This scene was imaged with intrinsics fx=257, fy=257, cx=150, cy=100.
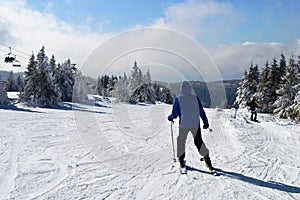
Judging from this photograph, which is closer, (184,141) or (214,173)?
(214,173)

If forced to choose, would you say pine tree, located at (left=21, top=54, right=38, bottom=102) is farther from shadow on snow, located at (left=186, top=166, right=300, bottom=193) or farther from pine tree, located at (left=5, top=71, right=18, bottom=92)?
pine tree, located at (left=5, top=71, right=18, bottom=92)

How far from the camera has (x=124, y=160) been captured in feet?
22.1

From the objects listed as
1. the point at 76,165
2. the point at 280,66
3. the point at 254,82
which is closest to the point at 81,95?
the point at 254,82

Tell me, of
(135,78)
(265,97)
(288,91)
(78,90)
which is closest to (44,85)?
(78,90)

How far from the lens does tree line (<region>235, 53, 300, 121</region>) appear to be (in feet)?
94.9

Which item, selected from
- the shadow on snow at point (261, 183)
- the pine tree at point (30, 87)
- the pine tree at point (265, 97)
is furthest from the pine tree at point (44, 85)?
the shadow on snow at point (261, 183)

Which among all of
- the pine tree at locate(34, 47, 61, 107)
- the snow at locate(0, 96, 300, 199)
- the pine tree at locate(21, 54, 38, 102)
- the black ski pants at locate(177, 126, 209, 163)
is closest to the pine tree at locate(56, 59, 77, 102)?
the pine tree at locate(21, 54, 38, 102)

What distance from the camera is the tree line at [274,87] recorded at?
94.9 feet

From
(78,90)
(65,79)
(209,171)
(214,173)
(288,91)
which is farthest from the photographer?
(78,90)

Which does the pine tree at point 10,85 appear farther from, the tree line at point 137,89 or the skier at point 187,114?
the skier at point 187,114

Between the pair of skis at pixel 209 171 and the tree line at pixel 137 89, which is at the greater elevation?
the tree line at pixel 137 89

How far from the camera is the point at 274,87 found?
35.8 meters

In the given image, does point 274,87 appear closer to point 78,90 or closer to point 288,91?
point 288,91

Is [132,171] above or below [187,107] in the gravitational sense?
below
